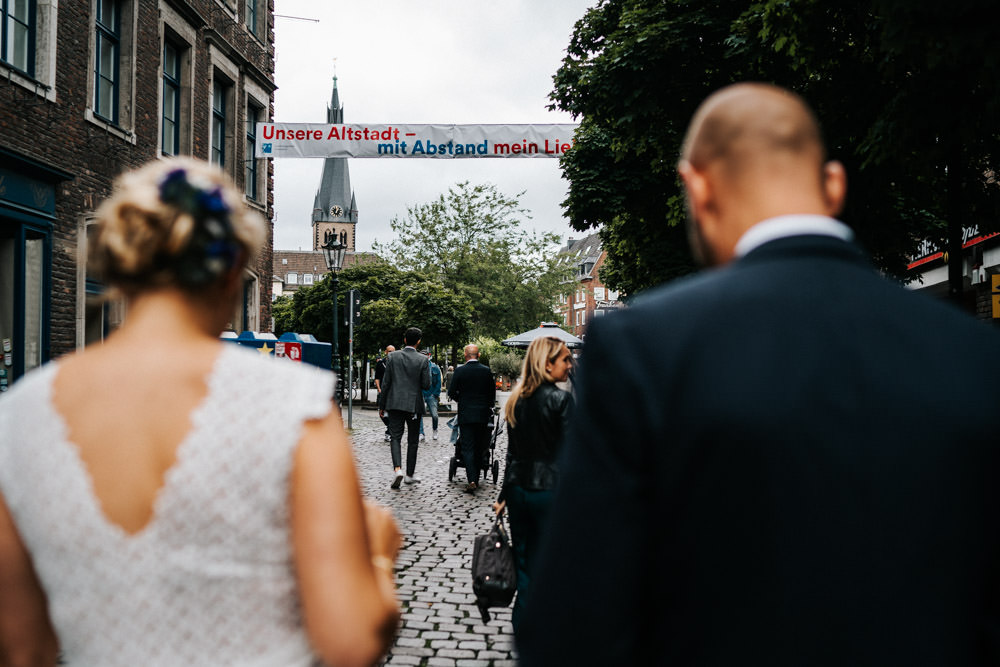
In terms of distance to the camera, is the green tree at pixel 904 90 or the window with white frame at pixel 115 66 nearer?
the green tree at pixel 904 90

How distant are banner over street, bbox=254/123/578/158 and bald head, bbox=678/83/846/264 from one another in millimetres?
12935

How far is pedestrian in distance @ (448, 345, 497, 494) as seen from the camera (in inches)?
418

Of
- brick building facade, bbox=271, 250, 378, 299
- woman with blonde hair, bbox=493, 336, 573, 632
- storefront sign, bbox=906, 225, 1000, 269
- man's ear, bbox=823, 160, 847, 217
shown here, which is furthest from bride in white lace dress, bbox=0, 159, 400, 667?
brick building facade, bbox=271, 250, 378, 299

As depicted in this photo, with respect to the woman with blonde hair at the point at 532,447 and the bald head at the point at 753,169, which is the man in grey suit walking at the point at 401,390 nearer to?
the woman with blonde hair at the point at 532,447

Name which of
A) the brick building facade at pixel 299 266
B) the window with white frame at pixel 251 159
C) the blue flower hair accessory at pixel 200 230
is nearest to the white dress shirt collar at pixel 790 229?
the blue flower hair accessory at pixel 200 230

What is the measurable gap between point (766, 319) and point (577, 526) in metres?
0.41

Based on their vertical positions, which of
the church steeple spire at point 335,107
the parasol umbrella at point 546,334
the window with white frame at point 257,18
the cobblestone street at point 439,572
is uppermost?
the church steeple spire at point 335,107

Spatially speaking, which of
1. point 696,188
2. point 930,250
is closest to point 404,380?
point 696,188

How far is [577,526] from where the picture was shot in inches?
49.0

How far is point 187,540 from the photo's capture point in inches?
54.9

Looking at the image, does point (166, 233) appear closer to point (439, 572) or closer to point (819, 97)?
point (439, 572)

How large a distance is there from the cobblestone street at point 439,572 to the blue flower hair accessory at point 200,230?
3.33 meters

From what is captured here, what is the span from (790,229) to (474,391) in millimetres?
9351

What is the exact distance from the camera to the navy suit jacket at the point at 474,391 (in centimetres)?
1060
